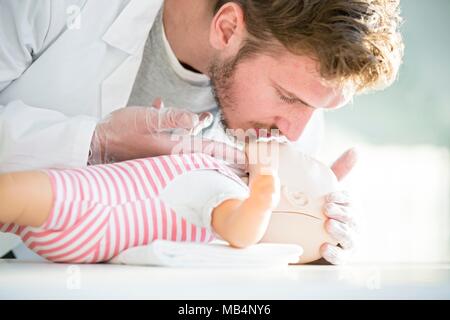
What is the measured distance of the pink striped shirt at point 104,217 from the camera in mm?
771

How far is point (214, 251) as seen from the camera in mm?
777

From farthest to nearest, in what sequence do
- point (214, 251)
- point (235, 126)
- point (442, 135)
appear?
1. point (442, 135)
2. point (235, 126)
3. point (214, 251)

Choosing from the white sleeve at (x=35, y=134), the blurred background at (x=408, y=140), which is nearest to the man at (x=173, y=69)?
the white sleeve at (x=35, y=134)

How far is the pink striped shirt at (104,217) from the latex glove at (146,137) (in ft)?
0.55

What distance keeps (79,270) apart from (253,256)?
0.21m

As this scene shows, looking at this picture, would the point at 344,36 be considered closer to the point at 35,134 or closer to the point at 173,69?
the point at 173,69

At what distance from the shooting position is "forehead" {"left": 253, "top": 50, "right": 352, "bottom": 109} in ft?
3.80

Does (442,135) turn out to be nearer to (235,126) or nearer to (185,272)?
(235,126)

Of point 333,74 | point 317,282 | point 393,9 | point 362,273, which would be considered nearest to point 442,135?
point 393,9

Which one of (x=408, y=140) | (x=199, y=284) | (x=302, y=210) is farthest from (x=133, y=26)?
(x=408, y=140)

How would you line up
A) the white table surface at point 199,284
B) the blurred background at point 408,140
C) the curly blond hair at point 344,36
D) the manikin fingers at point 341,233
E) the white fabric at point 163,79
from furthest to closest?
the blurred background at point 408,140 → the white fabric at point 163,79 → the curly blond hair at point 344,36 → the manikin fingers at point 341,233 → the white table surface at point 199,284

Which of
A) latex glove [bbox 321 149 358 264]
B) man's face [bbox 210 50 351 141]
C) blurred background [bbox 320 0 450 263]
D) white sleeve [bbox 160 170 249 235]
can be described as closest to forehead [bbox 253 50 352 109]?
man's face [bbox 210 50 351 141]

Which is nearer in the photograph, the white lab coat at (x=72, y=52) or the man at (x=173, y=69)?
the man at (x=173, y=69)

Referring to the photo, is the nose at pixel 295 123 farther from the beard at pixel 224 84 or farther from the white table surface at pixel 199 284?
the white table surface at pixel 199 284
